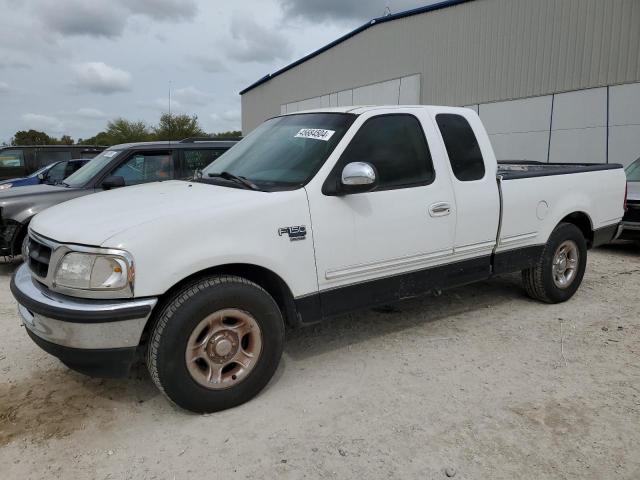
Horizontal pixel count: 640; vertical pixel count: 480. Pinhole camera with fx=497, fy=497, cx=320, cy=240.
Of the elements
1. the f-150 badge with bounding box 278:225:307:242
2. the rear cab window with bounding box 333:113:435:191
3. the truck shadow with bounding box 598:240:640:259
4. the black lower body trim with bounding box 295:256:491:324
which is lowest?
the truck shadow with bounding box 598:240:640:259

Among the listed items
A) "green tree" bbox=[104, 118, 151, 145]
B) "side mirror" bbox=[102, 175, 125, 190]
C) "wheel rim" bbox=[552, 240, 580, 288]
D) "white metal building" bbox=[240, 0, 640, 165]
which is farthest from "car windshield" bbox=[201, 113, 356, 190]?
"green tree" bbox=[104, 118, 151, 145]

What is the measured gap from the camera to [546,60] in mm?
13711

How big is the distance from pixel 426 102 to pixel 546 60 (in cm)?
473

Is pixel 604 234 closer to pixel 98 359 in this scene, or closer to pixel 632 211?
pixel 632 211

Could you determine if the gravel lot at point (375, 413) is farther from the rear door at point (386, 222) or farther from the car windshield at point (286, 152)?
the car windshield at point (286, 152)

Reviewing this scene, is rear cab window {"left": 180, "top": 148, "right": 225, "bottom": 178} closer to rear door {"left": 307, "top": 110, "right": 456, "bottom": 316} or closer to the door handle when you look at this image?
rear door {"left": 307, "top": 110, "right": 456, "bottom": 316}

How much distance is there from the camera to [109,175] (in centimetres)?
657

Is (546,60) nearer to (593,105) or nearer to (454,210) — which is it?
(593,105)

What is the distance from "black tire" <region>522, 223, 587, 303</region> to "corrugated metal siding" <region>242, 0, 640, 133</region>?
29.3ft

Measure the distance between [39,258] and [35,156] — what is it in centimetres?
1195

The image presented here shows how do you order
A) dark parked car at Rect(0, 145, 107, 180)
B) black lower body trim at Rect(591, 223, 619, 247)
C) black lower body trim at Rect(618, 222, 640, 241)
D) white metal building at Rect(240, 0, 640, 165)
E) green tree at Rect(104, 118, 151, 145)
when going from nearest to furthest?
black lower body trim at Rect(591, 223, 619, 247) → black lower body trim at Rect(618, 222, 640, 241) → white metal building at Rect(240, 0, 640, 165) → dark parked car at Rect(0, 145, 107, 180) → green tree at Rect(104, 118, 151, 145)

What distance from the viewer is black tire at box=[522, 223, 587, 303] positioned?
493cm

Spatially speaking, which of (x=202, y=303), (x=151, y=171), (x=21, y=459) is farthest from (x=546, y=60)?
(x=21, y=459)

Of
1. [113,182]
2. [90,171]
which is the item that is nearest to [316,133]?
[113,182]
